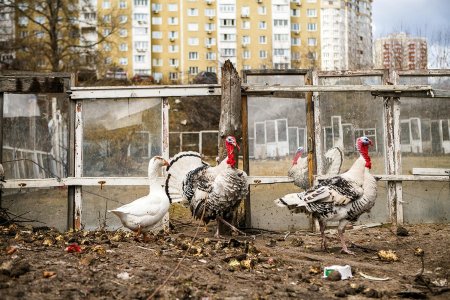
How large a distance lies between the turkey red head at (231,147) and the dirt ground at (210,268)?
1184 mm

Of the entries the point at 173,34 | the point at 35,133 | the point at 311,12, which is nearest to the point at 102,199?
the point at 35,133

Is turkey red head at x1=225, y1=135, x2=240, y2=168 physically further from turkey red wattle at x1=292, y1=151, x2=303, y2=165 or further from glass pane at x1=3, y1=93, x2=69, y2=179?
glass pane at x1=3, y1=93, x2=69, y2=179

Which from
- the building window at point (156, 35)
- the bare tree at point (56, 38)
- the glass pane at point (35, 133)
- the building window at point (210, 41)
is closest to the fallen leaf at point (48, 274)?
the glass pane at point (35, 133)

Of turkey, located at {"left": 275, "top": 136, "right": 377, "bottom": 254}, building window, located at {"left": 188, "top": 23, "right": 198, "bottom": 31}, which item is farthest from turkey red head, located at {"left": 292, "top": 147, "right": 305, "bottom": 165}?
building window, located at {"left": 188, "top": 23, "right": 198, "bottom": 31}

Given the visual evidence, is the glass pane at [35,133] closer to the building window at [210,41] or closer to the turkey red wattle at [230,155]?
the turkey red wattle at [230,155]

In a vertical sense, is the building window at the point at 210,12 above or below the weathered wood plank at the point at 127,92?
above

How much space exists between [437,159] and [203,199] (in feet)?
13.7

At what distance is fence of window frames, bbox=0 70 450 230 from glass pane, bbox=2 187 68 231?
2 cm

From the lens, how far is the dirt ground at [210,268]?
158 inches

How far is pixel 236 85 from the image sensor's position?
7254 millimetres

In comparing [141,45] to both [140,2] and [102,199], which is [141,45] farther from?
[102,199]

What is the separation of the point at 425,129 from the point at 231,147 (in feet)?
11.7

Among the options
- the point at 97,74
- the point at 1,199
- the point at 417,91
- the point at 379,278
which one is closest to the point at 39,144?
the point at 1,199

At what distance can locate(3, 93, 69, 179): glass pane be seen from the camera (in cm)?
785
